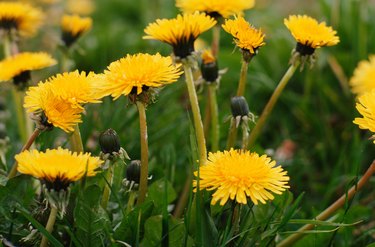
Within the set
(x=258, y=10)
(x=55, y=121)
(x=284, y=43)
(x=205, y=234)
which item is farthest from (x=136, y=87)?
(x=258, y=10)

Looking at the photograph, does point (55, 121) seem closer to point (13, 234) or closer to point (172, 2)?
point (13, 234)

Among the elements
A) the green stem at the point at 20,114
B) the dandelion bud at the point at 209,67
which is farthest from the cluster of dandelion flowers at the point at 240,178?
the green stem at the point at 20,114

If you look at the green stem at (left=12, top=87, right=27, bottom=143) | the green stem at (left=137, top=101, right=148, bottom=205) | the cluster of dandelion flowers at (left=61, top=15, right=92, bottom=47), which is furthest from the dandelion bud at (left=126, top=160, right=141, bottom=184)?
the cluster of dandelion flowers at (left=61, top=15, right=92, bottom=47)

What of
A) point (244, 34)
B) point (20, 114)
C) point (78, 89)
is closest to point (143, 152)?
point (78, 89)

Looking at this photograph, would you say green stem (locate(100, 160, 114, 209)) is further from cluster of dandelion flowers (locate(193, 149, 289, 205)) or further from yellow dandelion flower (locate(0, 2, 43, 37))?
yellow dandelion flower (locate(0, 2, 43, 37))

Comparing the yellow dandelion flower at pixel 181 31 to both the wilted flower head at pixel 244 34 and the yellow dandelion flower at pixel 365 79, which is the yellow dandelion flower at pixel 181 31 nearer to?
the wilted flower head at pixel 244 34
